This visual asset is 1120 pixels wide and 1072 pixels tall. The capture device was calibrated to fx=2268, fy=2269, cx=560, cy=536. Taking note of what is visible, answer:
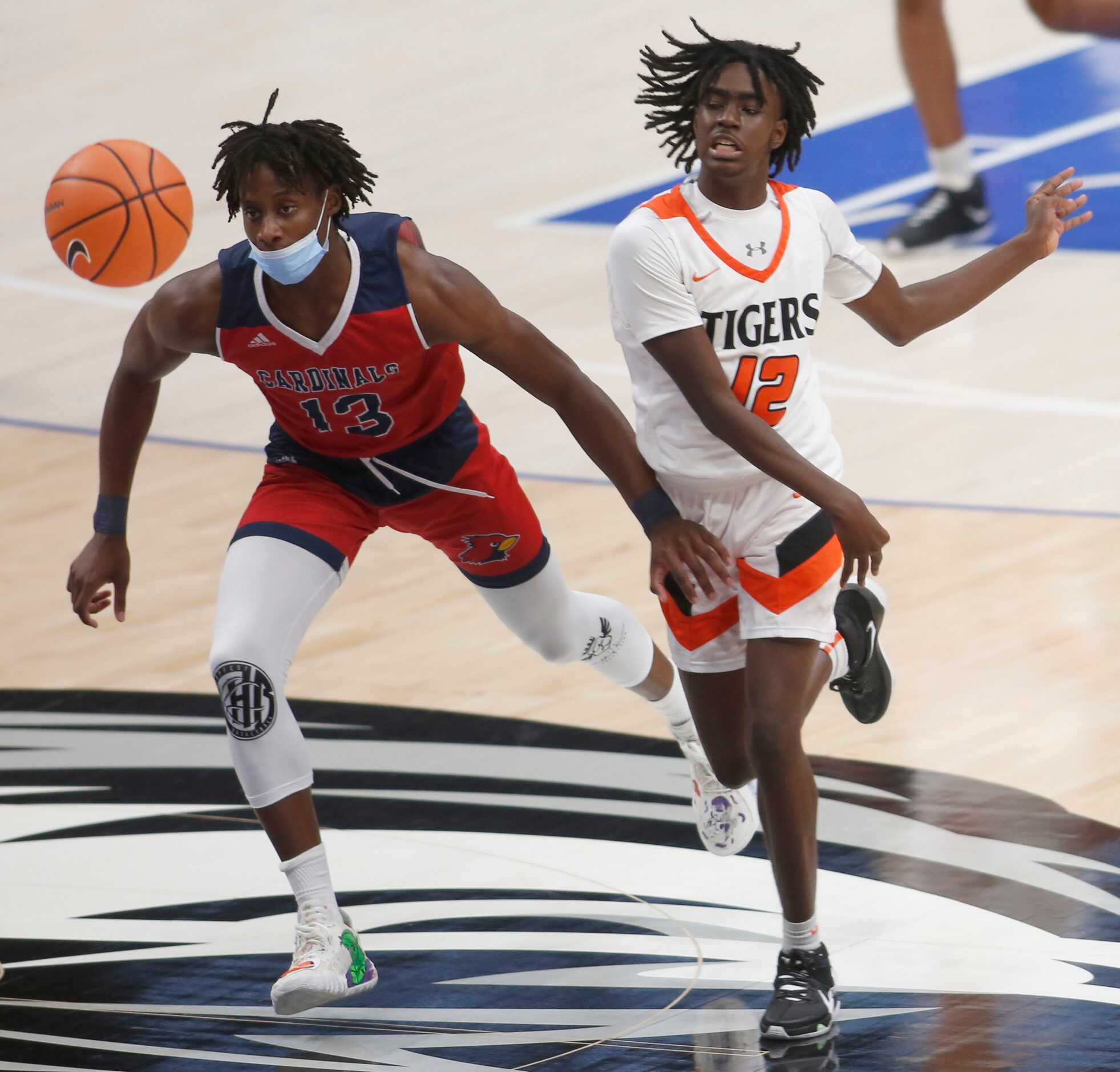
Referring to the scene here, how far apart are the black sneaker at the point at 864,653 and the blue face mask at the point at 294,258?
1417 millimetres

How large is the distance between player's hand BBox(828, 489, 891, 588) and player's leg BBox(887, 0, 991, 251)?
7.31 metres

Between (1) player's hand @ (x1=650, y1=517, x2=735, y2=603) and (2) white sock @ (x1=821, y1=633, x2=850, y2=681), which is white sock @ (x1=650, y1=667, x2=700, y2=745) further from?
(1) player's hand @ (x1=650, y1=517, x2=735, y2=603)

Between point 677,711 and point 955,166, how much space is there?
6443mm

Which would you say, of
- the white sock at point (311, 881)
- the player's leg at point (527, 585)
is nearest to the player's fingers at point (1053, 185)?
the player's leg at point (527, 585)

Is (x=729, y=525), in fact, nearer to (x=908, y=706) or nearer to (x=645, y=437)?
(x=645, y=437)

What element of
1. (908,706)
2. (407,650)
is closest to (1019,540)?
(908,706)

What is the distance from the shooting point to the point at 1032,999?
5.08 m

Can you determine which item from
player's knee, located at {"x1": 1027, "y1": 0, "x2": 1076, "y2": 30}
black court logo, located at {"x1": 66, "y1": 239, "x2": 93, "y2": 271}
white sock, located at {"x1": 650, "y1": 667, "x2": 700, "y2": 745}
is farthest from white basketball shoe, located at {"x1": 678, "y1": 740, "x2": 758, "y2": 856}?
player's knee, located at {"x1": 1027, "y1": 0, "x2": 1076, "y2": 30}

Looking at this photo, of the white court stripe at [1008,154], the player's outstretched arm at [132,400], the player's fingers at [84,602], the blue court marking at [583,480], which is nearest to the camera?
the player's outstretched arm at [132,400]

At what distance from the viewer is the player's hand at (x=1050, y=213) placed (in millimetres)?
5395

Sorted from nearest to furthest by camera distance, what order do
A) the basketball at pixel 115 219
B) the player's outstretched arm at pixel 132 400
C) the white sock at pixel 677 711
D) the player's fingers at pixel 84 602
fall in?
the player's outstretched arm at pixel 132 400 < the player's fingers at pixel 84 602 < the white sock at pixel 677 711 < the basketball at pixel 115 219

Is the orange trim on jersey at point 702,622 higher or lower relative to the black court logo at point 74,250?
lower

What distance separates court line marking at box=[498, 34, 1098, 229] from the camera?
1312 centimetres

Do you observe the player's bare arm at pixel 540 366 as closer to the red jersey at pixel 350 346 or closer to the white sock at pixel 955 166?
the red jersey at pixel 350 346
